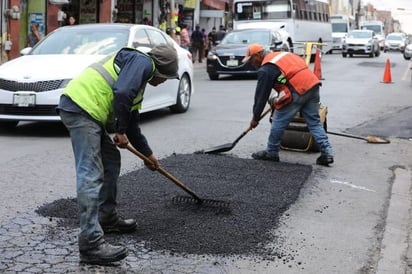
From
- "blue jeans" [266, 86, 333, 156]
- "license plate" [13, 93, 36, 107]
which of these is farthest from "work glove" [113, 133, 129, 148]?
"license plate" [13, 93, 36, 107]

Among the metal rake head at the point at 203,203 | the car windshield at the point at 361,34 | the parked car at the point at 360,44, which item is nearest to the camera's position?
the metal rake head at the point at 203,203

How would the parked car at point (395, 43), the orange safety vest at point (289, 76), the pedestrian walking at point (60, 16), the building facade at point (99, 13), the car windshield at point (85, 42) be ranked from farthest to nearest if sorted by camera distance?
1. the parked car at point (395, 43)
2. the pedestrian walking at point (60, 16)
3. the building facade at point (99, 13)
4. the car windshield at point (85, 42)
5. the orange safety vest at point (289, 76)

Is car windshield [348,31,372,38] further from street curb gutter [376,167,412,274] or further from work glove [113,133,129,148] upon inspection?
work glove [113,133,129,148]

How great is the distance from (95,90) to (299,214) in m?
2.36

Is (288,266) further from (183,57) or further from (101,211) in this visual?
(183,57)

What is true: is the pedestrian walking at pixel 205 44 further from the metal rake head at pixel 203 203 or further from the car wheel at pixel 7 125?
the metal rake head at pixel 203 203

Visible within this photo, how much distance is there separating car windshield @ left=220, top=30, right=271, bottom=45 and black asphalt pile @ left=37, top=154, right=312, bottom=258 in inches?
516

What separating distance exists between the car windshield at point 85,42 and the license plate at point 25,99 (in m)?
1.35

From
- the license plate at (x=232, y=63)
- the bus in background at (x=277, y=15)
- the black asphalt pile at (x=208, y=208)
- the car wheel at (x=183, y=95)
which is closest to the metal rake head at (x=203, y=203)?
the black asphalt pile at (x=208, y=208)

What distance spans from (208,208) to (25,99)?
430 centimetres

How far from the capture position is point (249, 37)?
67.6 feet

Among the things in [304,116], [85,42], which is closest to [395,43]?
[85,42]

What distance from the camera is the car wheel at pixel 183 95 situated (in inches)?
463

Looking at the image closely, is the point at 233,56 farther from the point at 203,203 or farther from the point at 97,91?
the point at 97,91
